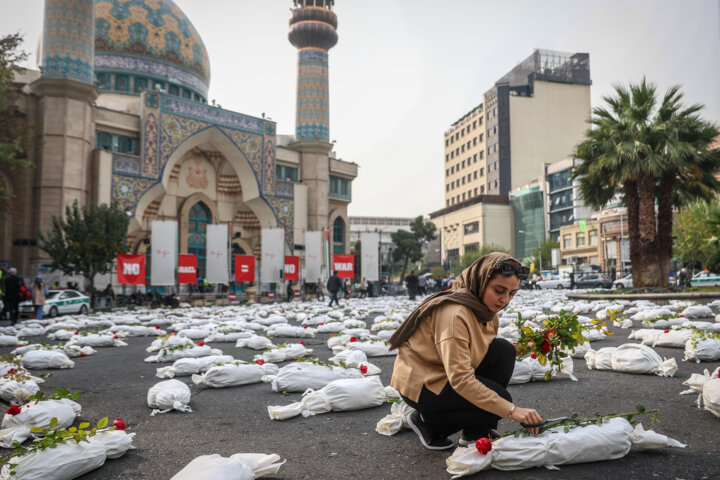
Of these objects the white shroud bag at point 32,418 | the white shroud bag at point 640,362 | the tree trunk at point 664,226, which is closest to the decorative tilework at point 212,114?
the tree trunk at point 664,226

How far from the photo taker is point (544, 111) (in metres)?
82.8

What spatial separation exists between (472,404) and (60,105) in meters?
26.3

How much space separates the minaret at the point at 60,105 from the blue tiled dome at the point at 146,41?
782 cm

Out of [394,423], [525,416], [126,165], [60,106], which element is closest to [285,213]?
[126,165]

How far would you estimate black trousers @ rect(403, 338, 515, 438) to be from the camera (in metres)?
2.89

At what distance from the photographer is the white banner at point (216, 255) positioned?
74.7 ft

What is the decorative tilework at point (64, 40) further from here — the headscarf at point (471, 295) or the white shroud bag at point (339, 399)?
the headscarf at point (471, 295)

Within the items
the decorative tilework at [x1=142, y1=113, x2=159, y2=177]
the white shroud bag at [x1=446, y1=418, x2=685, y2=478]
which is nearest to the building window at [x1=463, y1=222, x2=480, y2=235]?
the decorative tilework at [x1=142, y1=113, x2=159, y2=177]

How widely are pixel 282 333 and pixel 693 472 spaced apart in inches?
333

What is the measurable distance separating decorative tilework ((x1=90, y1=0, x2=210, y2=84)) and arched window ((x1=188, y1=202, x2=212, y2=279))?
9.16 metres

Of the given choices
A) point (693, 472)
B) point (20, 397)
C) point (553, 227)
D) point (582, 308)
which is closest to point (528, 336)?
point (693, 472)

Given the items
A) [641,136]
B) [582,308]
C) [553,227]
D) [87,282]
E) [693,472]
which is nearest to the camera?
[693,472]

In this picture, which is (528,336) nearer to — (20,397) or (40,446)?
A: (40,446)

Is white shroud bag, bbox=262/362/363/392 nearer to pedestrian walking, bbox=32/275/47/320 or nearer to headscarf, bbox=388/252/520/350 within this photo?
headscarf, bbox=388/252/520/350
